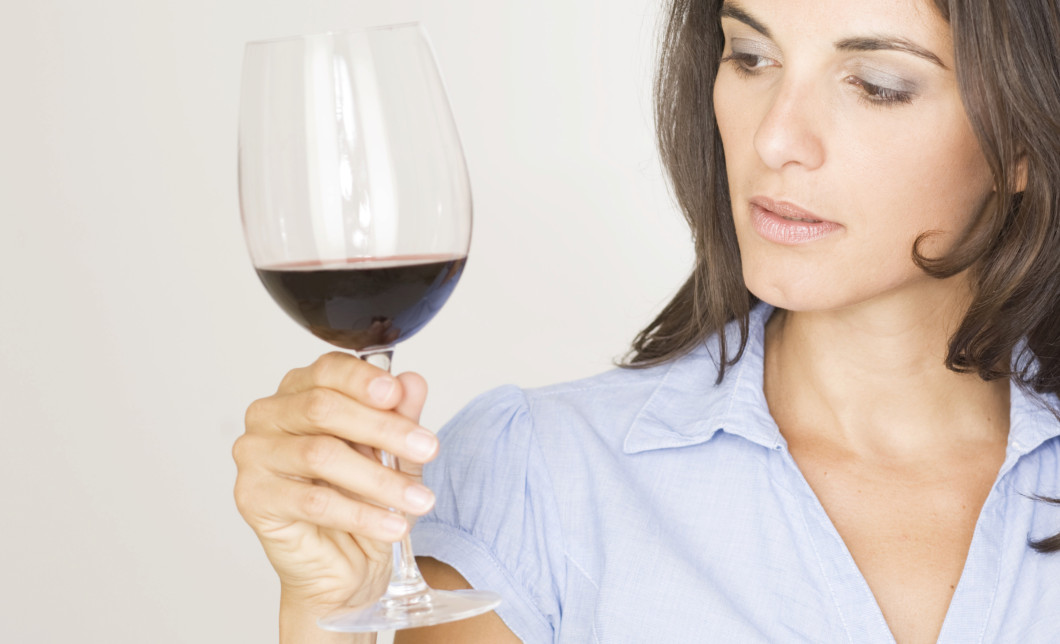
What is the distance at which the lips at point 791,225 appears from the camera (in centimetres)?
170

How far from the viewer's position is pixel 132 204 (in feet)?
10.8

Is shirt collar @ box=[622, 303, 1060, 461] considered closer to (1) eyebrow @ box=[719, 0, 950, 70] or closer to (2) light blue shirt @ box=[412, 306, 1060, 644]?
(2) light blue shirt @ box=[412, 306, 1060, 644]

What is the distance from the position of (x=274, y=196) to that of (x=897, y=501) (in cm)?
114

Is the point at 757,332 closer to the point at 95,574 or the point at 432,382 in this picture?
the point at 432,382

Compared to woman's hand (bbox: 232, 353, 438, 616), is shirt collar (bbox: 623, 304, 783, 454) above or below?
below

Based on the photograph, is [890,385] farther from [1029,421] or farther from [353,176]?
[353,176]

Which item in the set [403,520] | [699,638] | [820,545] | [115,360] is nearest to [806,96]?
[820,545]

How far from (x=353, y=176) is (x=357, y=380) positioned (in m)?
0.22

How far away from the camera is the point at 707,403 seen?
1.91m

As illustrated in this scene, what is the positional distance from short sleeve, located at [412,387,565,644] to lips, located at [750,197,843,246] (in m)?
0.48

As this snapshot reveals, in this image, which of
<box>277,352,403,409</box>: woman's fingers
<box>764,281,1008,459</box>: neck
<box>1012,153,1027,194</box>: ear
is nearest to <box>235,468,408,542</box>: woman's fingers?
<box>277,352,403,409</box>: woman's fingers

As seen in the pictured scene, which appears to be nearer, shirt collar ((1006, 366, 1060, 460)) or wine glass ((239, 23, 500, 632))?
wine glass ((239, 23, 500, 632))

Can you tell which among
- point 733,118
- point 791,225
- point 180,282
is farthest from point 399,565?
point 180,282

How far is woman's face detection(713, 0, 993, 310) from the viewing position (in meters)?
1.64
